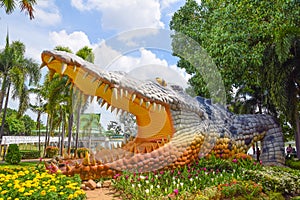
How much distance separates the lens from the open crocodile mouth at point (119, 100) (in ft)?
13.1

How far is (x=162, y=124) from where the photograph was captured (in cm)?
555

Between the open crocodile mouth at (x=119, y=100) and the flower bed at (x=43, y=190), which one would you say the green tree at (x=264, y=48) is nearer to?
the open crocodile mouth at (x=119, y=100)

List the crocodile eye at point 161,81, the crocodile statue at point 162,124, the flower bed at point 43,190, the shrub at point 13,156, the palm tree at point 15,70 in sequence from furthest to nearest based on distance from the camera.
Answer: the palm tree at point 15,70, the shrub at point 13,156, the crocodile eye at point 161,81, the crocodile statue at point 162,124, the flower bed at point 43,190

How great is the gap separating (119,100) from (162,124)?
1209 mm

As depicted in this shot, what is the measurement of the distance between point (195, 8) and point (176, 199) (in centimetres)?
1154

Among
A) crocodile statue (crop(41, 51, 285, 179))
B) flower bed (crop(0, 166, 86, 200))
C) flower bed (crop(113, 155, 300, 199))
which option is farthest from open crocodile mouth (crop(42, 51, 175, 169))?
flower bed (crop(0, 166, 86, 200))

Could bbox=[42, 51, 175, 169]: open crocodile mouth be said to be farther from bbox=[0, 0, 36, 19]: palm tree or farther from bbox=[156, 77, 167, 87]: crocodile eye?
bbox=[0, 0, 36, 19]: palm tree

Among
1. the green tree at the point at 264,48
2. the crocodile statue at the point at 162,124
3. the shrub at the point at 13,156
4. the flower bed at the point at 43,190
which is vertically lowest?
the shrub at the point at 13,156

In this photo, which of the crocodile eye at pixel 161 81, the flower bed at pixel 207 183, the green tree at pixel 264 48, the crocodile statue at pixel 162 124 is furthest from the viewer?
the green tree at pixel 264 48

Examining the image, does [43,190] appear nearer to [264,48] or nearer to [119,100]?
[119,100]

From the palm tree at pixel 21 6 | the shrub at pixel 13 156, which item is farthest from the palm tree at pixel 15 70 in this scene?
the palm tree at pixel 21 6

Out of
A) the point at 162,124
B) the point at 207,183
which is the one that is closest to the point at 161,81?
the point at 162,124

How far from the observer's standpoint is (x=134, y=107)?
5.27 m

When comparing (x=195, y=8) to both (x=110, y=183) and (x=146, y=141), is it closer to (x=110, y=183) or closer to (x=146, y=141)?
(x=146, y=141)
